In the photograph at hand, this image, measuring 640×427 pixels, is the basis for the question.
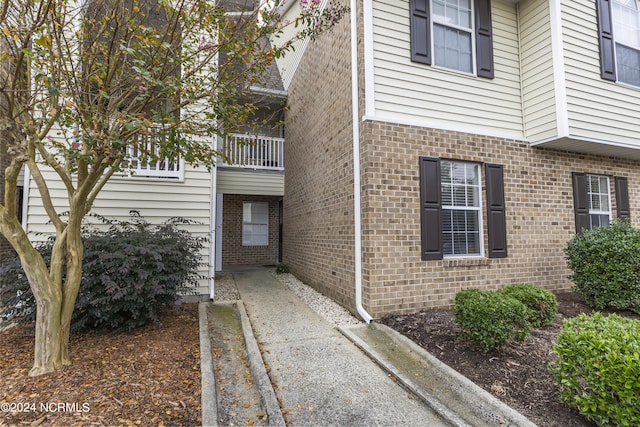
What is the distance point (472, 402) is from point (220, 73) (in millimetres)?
4414

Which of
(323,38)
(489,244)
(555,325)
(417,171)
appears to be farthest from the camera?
(323,38)

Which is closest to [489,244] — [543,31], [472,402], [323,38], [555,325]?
[555,325]

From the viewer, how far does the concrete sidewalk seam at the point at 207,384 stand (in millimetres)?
2615

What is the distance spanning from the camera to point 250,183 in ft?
32.7

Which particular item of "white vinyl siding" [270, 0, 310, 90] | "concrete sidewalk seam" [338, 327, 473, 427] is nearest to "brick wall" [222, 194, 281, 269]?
"white vinyl siding" [270, 0, 310, 90]

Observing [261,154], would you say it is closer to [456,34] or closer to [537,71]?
[456,34]

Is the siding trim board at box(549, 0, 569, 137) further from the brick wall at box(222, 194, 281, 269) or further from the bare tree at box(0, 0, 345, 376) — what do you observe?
the brick wall at box(222, 194, 281, 269)

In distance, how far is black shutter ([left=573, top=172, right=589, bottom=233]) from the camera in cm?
638

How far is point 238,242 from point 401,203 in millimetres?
7961

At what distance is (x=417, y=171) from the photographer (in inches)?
206

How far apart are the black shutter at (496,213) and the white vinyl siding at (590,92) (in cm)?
150

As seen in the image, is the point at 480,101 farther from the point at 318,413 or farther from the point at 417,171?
the point at 318,413

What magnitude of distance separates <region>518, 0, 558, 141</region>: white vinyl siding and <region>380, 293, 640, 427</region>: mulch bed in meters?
3.31

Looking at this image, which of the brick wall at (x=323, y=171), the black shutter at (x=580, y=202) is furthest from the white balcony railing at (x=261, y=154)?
the black shutter at (x=580, y=202)
